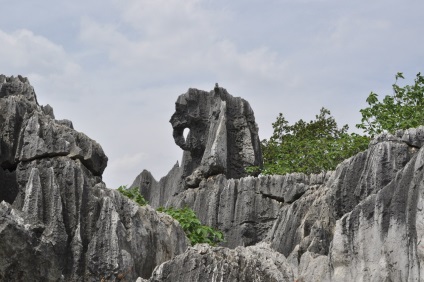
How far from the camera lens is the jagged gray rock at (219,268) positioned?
16672mm

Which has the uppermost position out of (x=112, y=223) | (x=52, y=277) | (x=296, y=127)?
(x=296, y=127)

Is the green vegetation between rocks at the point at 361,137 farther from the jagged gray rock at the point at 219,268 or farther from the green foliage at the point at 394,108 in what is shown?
the jagged gray rock at the point at 219,268

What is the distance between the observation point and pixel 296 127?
196ft

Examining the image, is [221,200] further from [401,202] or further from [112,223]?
[401,202]

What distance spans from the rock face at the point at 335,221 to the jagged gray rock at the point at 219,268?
0.02 meters

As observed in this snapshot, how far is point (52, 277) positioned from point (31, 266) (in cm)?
52

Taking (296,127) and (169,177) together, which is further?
(296,127)

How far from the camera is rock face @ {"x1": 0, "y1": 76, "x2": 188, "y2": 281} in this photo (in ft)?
71.4

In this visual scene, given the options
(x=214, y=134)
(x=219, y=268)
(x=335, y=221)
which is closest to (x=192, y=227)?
(x=214, y=134)

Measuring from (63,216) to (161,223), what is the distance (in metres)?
2.82

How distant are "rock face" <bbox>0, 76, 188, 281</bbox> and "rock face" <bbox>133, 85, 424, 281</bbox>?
3.30 meters

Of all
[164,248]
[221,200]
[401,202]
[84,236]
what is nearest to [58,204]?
[84,236]

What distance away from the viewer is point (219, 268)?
54.9 ft

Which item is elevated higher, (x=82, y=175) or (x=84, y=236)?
(x=82, y=175)
